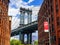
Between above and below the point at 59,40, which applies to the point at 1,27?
above

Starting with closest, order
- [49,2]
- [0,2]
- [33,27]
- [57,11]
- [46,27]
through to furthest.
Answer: [46,27]
[0,2]
[57,11]
[49,2]
[33,27]

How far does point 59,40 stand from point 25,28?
8494 centimetres

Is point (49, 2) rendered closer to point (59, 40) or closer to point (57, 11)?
point (57, 11)

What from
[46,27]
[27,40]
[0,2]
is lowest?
[27,40]

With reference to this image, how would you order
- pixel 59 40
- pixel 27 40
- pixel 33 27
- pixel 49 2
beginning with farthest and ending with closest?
pixel 27 40 → pixel 33 27 → pixel 49 2 → pixel 59 40

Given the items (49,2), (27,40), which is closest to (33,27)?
(27,40)

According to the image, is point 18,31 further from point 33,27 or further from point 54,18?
point 54,18

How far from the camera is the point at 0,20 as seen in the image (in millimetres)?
61906

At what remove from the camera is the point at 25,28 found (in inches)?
5871

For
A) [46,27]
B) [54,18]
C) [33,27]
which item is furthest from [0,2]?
[33,27]

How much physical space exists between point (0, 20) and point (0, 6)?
180 inches

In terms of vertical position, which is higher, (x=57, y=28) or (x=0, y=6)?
(x=0, y=6)

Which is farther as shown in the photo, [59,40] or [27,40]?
[27,40]

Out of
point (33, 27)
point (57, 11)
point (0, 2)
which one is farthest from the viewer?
point (33, 27)
